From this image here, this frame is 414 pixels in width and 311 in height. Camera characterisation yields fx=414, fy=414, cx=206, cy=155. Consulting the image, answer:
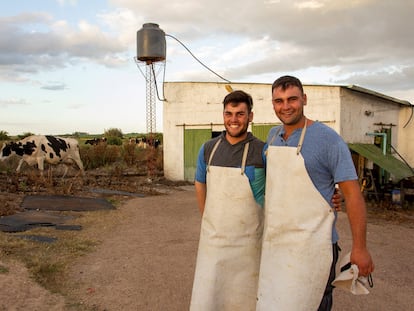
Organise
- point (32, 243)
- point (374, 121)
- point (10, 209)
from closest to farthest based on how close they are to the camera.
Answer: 1. point (32, 243)
2. point (10, 209)
3. point (374, 121)

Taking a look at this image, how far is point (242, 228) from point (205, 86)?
12.3 metres

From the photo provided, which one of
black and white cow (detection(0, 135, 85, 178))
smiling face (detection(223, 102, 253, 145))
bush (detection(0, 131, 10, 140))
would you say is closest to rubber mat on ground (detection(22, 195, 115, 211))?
black and white cow (detection(0, 135, 85, 178))

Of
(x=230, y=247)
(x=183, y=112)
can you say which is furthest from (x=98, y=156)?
(x=230, y=247)

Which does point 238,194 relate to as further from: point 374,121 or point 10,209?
point 374,121

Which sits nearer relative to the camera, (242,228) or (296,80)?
(296,80)

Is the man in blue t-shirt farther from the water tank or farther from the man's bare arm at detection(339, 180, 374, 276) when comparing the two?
the water tank

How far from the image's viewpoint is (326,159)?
2.45m

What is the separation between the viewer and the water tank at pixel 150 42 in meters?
15.0

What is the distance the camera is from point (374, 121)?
14430 millimetres

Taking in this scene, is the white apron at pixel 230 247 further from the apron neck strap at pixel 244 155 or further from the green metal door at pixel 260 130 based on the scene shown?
the green metal door at pixel 260 130

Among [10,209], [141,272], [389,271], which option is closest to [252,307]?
[141,272]

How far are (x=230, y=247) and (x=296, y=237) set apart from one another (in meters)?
0.55

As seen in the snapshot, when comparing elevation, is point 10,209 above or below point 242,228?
below

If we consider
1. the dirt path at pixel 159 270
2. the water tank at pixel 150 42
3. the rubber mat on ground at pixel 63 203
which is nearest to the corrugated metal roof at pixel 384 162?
the dirt path at pixel 159 270
